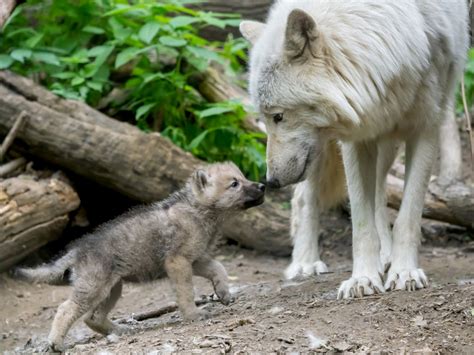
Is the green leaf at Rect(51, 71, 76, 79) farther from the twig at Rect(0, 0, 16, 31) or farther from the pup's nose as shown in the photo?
the pup's nose

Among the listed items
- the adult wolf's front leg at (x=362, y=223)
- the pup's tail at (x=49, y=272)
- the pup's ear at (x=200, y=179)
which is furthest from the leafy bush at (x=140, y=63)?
the pup's tail at (x=49, y=272)

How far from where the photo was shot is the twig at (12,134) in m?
7.30

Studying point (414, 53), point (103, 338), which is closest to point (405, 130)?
point (414, 53)

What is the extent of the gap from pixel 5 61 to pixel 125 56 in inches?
41.8

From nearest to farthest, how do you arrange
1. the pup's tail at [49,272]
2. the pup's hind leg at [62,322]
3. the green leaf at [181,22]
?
the pup's hind leg at [62,322], the pup's tail at [49,272], the green leaf at [181,22]

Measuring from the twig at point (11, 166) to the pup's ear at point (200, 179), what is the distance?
244 centimetres

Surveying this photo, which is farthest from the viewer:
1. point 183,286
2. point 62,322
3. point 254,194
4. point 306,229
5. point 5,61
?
point 5,61

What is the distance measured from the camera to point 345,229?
8.53 m

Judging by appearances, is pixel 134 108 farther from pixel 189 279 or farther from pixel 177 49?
pixel 189 279

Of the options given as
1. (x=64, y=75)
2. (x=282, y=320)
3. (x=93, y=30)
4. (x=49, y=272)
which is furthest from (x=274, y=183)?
(x=93, y=30)

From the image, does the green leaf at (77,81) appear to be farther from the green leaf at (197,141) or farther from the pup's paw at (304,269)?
the pup's paw at (304,269)

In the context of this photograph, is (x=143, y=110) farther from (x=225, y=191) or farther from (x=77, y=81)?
(x=225, y=191)

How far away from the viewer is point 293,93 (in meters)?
5.21

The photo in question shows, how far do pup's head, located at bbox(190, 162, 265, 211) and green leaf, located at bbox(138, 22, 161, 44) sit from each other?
8.01 feet
